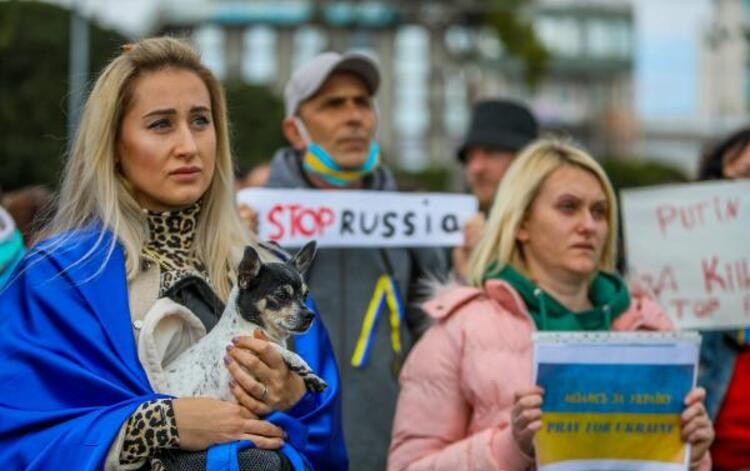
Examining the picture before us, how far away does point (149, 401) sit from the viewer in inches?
115

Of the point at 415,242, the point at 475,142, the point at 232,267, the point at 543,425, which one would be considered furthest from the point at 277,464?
the point at 475,142

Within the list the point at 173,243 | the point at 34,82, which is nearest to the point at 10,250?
the point at 173,243

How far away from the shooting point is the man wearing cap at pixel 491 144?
6379 millimetres

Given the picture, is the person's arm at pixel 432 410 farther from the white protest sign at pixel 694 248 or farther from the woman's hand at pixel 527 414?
the white protest sign at pixel 694 248

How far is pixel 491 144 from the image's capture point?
6.41 metres

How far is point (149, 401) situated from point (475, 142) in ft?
12.4

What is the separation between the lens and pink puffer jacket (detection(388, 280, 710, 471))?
387cm

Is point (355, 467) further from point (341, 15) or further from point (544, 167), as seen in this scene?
point (341, 15)

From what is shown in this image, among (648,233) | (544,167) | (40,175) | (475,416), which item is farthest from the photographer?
(40,175)

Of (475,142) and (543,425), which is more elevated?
(475,142)

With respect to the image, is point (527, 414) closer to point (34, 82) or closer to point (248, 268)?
point (248, 268)

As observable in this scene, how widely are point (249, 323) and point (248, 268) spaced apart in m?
0.13

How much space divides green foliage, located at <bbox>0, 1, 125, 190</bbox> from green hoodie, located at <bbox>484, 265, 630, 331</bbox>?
88.3 ft

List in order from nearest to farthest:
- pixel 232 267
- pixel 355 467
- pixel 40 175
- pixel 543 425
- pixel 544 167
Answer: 1. pixel 232 267
2. pixel 543 425
3. pixel 544 167
4. pixel 355 467
5. pixel 40 175
